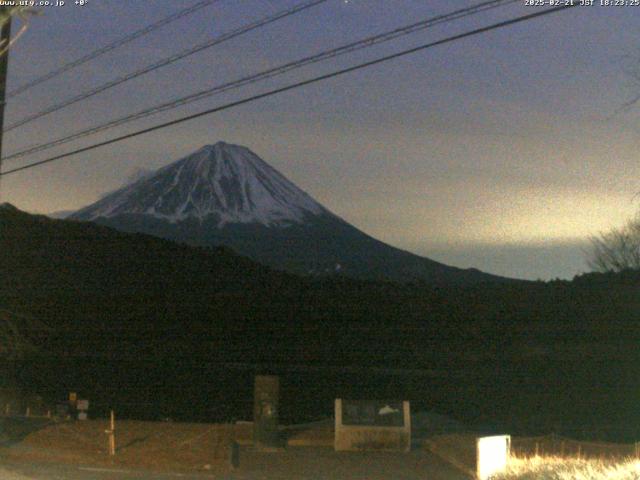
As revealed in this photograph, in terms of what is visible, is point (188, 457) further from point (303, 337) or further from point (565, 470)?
point (303, 337)

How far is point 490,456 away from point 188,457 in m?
6.88

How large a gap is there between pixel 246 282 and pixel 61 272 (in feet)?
58.8

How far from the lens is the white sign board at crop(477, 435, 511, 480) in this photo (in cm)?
1481

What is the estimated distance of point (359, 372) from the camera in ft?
189

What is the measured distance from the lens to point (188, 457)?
18.9m

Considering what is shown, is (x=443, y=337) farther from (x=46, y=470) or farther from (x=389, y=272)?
(x=389, y=272)

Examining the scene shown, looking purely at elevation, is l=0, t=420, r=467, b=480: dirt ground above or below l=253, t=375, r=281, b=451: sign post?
below

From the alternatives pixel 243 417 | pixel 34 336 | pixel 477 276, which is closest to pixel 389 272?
pixel 477 276

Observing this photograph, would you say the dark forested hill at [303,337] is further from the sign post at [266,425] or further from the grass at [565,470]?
the grass at [565,470]

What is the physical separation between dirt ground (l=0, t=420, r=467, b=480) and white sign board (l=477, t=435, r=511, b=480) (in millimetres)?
1665

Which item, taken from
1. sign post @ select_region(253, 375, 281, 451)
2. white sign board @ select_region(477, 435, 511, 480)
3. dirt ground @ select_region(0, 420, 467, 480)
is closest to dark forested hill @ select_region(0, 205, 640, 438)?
dirt ground @ select_region(0, 420, 467, 480)

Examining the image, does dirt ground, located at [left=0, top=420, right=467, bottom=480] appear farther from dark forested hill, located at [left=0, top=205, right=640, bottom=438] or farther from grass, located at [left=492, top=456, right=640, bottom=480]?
dark forested hill, located at [left=0, top=205, right=640, bottom=438]

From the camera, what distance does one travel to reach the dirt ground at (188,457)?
17.1 metres

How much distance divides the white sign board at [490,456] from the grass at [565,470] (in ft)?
0.63
